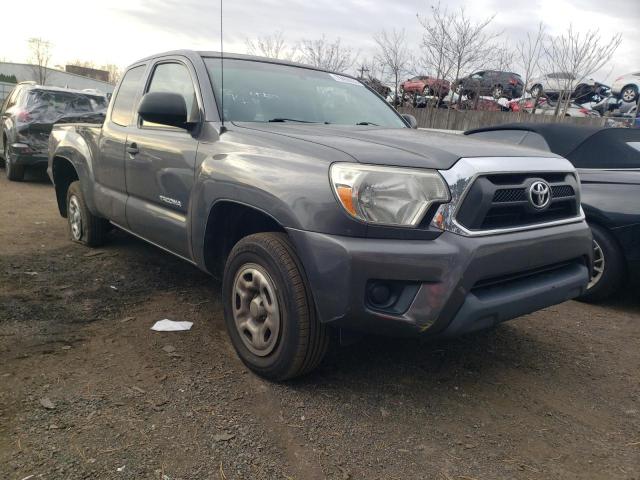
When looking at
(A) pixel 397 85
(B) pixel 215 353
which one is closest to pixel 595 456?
(B) pixel 215 353

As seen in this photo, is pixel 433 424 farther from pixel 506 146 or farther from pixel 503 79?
pixel 503 79

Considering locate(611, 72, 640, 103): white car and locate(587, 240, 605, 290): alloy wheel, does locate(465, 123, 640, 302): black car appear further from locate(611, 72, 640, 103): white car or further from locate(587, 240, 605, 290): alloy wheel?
locate(611, 72, 640, 103): white car

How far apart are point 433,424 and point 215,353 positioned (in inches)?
54.1

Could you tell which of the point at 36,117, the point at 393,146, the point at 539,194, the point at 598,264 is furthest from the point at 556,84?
the point at 393,146

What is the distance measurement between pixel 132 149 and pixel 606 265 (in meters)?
3.88

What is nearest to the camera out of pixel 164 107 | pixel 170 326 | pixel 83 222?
pixel 164 107

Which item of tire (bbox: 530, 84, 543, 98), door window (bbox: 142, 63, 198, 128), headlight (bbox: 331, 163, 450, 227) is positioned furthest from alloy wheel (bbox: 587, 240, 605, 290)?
tire (bbox: 530, 84, 543, 98)

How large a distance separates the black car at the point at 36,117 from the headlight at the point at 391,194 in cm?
821

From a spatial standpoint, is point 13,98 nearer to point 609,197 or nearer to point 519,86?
point 609,197

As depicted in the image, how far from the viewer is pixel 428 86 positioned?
54.2 feet

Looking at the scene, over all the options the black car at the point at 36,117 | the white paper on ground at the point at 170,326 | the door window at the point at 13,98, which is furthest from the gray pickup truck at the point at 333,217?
the door window at the point at 13,98

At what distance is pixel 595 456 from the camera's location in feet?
7.64

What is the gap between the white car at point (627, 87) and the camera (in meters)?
16.8

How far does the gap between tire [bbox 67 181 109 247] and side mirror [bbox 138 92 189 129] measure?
2.26 metres
